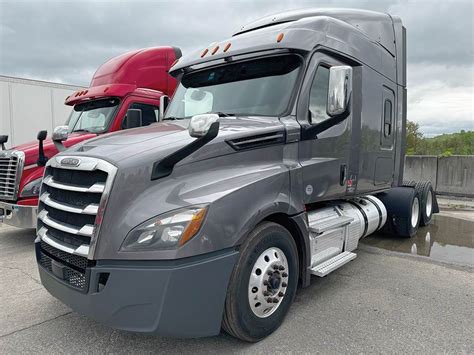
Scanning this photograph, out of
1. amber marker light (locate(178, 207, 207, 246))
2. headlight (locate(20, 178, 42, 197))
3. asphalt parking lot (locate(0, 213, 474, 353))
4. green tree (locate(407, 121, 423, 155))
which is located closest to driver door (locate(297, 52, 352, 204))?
asphalt parking lot (locate(0, 213, 474, 353))

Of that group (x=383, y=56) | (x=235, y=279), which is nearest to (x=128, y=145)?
(x=235, y=279)

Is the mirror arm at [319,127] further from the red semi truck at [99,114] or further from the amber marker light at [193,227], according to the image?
the red semi truck at [99,114]

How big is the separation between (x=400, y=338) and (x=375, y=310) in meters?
0.52

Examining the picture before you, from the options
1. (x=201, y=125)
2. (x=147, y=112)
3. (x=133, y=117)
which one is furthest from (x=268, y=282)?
(x=147, y=112)

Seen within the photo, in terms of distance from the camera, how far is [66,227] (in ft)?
8.76

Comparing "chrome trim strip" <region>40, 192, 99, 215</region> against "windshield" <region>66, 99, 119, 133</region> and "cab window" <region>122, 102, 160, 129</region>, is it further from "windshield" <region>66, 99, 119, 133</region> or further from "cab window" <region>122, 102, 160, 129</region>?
"cab window" <region>122, 102, 160, 129</region>

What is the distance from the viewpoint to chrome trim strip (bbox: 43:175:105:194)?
247 centimetres

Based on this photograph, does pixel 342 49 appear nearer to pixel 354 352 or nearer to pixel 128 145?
pixel 128 145

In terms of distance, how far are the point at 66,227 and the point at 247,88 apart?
7.01 feet

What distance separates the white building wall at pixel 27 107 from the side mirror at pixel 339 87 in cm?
1150

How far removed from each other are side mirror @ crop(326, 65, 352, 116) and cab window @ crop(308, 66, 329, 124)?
28 centimetres

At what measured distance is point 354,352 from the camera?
2.79 meters

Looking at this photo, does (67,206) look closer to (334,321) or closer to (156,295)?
(156,295)

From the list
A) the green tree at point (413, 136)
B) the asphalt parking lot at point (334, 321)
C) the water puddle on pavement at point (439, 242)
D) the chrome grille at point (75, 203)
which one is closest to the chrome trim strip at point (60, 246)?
the chrome grille at point (75, 203)
